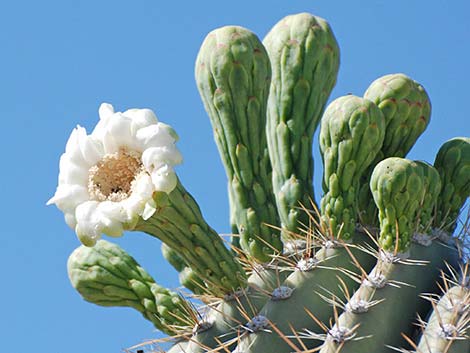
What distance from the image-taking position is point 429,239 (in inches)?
→ 171

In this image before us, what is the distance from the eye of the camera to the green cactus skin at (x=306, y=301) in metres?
3.93

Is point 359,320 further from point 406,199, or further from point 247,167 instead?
point 247,167

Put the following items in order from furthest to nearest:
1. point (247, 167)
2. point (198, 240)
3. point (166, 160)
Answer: point (247, 167)
point (198, 240)
point (166, 160)

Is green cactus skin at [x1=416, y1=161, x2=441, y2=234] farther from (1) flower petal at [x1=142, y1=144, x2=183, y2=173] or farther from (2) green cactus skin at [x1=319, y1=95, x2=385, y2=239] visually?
(1) flower petal at [x1=142, y1=144, x2=183, y2=173]

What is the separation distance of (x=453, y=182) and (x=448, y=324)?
39.3 inches

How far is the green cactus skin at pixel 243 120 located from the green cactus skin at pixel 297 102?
0.45ft

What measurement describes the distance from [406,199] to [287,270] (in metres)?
0.58

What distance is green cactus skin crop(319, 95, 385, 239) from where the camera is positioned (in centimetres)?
432

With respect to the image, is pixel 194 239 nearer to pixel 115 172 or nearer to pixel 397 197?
pixel 115 172

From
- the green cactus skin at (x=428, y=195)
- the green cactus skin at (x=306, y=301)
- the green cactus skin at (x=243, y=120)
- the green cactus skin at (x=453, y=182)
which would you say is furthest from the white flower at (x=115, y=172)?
the green cactus skin at (x=453, y=182)

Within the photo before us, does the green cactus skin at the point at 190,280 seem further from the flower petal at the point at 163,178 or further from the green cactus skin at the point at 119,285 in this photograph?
the flower petal at the point at 163,178

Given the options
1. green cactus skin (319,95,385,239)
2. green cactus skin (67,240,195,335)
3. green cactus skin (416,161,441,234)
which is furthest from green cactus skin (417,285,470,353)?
green cactus skin (67,240,195,335)

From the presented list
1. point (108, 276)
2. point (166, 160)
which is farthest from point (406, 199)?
point (108, 276)

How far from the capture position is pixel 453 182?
15.1 feet
